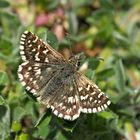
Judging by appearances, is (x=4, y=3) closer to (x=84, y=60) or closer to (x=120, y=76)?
(x=84, y=60)

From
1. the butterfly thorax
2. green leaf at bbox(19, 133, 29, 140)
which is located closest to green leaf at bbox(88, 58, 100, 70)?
the butterfly thorax

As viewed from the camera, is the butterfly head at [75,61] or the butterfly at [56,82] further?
the butterfly head at [75,61]

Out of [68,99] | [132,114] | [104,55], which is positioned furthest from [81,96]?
[104,55]

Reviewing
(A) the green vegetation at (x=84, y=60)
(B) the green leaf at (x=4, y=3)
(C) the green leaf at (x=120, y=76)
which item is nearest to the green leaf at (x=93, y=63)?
(A) the green vegetation at (x=84, y=60)

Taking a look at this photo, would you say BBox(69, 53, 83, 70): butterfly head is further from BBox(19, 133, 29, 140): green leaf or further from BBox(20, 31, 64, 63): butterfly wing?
BBox(19, 133, 29, 140): green leaf

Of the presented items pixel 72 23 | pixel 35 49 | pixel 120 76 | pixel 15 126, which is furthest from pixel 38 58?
pixel 72 23

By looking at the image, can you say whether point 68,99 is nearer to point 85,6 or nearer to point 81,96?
point 81,96

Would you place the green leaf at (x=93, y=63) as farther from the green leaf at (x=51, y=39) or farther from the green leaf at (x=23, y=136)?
the green leaf at (x=23, y=136)
